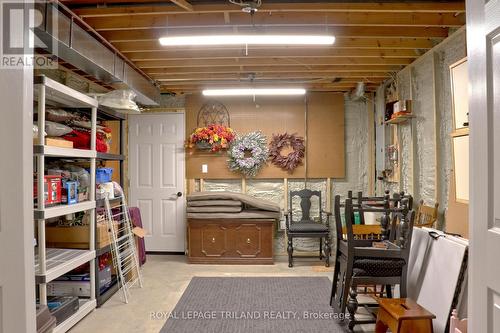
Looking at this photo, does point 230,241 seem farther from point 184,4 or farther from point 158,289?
point 184,4

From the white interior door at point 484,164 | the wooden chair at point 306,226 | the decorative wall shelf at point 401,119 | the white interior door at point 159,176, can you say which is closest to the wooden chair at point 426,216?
the decorative wall shelf at point 401,119

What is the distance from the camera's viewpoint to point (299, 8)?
2.91 meters

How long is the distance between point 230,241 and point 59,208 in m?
2.69

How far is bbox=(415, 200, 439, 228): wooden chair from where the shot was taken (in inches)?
143

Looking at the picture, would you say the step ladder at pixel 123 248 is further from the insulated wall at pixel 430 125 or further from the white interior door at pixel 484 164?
the insulated wall at pixel 430 125

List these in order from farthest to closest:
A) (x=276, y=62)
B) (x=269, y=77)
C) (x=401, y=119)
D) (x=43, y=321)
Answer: (x=269, y=77)
(x=401, y=119)
(x=276, y=62)
(x=43, y=321)

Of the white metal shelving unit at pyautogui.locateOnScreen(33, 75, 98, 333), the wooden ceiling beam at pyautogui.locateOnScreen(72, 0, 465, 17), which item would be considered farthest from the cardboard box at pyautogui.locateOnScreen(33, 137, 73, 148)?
the wooden ceiling beam at pyautogui.locateOnScreen(72, 0, 465, 17)

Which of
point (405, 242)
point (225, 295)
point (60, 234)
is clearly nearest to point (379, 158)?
point (405, 242)

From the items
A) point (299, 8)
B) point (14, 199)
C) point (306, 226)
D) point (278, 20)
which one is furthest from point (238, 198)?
point (14, 199)

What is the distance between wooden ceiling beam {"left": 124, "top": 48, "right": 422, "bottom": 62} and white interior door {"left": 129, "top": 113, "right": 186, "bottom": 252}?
1.96 m

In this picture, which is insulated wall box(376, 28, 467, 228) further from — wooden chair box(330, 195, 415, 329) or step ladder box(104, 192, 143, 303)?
step ladder box(104, 192, 143, 303)

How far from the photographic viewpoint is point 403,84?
4523mm

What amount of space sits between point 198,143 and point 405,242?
12.2 ft

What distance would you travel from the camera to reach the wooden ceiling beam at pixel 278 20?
3.14m
